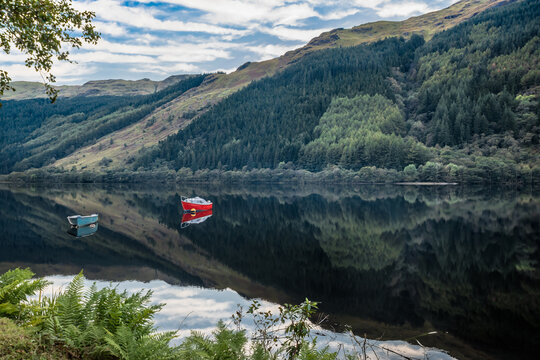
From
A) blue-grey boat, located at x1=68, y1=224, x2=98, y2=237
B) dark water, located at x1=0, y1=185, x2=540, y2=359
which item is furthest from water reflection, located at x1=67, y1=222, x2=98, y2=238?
dark water, located at x1=0, y1=185, x2=540, y2=359

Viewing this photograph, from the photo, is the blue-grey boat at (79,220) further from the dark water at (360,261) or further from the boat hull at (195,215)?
the boat hull at (195,215)

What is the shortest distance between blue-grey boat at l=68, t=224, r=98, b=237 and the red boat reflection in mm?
11310

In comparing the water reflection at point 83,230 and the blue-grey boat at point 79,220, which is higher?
the blue-grey boat at point 79,220

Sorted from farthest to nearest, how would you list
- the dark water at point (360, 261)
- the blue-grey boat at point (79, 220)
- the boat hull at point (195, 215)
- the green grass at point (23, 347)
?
the boat hull at point (195, 215), the blue-grey boat at point (79, 220), the dark water at point (360, 261), the green grass at point (23, 347)

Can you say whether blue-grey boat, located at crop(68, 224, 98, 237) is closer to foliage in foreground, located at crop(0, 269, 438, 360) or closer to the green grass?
foliage in foreground, located at crop(0, 269, 438, 360)

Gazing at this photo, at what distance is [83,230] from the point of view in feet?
173

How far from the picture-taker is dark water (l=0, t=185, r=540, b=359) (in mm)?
19109

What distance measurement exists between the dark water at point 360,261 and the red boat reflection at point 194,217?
46.7 inches

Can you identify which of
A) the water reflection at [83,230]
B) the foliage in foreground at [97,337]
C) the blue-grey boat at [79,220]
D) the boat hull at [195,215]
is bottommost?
the boat hull at [195,215]

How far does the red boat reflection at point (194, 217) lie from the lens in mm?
60906

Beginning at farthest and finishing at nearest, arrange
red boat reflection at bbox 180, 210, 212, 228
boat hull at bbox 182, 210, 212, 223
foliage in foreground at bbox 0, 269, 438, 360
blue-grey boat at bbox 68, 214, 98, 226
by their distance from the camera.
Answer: boat hull at bbox 182, 210, 212, 223 < red boat reflection at bbox 180, 210, 212, 228 < blue-grey boat at bbox 68, 214, 98, 226 < foliage in foreground at bbox 0, 269, 438, 360

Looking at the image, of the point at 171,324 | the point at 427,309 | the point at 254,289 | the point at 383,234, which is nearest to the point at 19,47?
the point at 171,324

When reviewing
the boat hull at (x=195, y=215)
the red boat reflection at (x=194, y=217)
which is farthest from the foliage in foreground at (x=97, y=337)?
the boat hull at (x=195, y=215)

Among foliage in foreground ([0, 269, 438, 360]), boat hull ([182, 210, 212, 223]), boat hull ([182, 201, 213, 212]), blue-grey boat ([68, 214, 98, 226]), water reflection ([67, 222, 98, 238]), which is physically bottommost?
boat hull ([182, 210, 212, 223])
